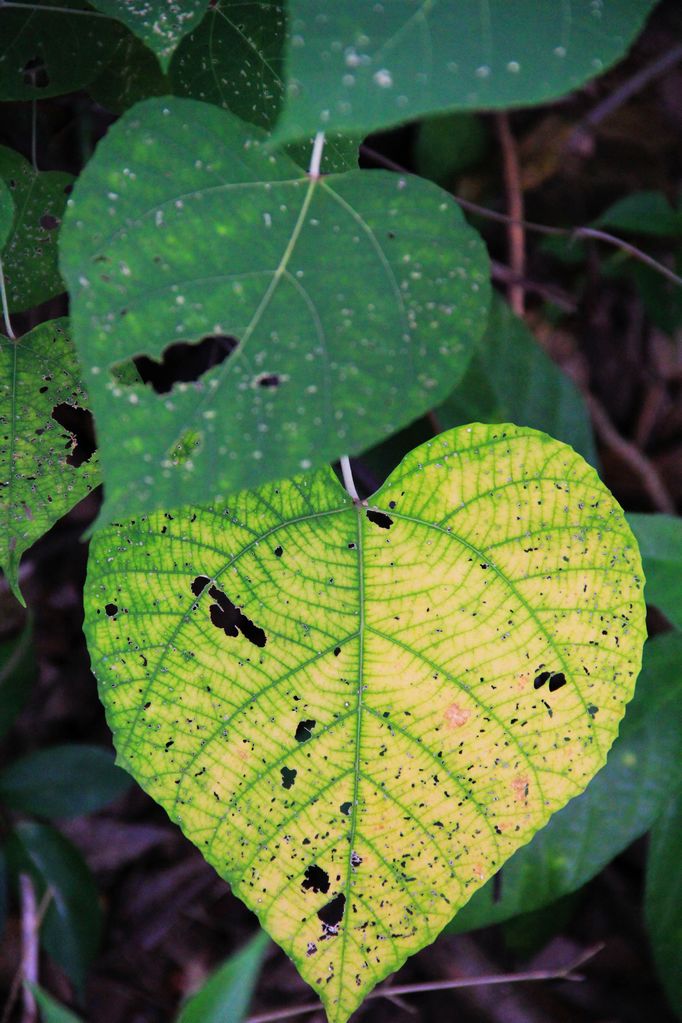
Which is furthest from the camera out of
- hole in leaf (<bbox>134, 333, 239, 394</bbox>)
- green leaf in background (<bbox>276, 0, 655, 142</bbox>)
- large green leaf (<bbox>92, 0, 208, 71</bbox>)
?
hole in leaf (<bbox>134, 333, 239, 394</bbox>)

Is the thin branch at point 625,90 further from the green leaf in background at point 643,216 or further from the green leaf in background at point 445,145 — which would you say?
the green leaf in background at point 643,216

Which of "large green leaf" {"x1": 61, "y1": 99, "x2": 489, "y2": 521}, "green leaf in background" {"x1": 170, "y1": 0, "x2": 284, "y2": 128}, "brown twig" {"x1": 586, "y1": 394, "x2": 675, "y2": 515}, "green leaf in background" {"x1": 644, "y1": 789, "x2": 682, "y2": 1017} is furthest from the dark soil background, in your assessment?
"large green leaf" {"x1": 61, "y1": 99, "x2": 489, "y2": 521}

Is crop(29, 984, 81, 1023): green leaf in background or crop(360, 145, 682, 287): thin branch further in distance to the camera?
crop(360, 145, 682, 287): thin branch

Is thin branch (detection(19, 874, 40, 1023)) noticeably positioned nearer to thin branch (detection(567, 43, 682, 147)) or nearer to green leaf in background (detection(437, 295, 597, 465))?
green leaf in background (detection(437, 295, 597, 465))

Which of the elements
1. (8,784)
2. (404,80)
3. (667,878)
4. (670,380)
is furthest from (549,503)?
(670,380)

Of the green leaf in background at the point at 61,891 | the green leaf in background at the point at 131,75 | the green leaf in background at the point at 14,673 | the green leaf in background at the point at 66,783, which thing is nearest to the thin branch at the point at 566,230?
the green leaf in background at the point at 131,75

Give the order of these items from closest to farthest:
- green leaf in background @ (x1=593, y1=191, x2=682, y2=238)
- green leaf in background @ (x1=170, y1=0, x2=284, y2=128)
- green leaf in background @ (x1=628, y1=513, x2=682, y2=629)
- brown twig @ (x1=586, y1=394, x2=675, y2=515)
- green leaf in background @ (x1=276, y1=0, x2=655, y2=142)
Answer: green leaf in background @ (x1=276, y1=0, x2=655, y2=142) < green leaf in background @ (x1=170, y1=0, x2=284, y2=128) < green leaf in background @ (x1=628, y1=513, x2=682, y2=629) < green leaf in background @ (x1=593, y1=191, x2=682, y2=238) < brown twig @ (x1=586, y1=394, x2=675, y2=515)
